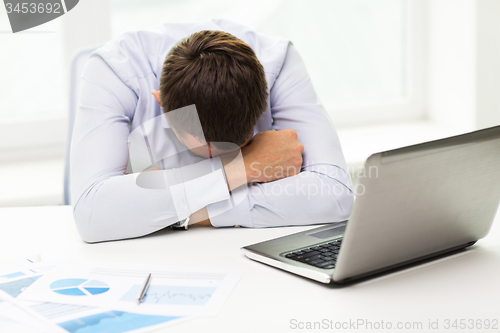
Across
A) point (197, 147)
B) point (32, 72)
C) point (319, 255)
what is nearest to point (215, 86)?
point (197, 147)

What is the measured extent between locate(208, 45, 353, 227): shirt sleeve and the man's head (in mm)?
149

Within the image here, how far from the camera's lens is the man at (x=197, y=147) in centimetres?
102

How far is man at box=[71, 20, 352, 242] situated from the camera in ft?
3.36

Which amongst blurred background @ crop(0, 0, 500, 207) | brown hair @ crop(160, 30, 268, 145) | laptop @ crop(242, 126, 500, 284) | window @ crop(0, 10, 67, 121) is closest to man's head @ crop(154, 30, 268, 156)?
brown hair @ crop(160, 30, 268, 145)

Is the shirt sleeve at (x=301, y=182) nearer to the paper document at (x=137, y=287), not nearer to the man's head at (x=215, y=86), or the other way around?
the man's head at (x=215, y=86)

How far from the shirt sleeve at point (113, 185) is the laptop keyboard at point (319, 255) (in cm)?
30

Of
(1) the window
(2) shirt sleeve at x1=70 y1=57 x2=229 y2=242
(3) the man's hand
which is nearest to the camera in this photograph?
(2) shirt sleeve at x1=70 y1=57 x2=229 y2=242

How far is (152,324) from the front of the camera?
0.60m

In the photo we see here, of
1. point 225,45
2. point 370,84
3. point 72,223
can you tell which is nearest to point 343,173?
point 225,45

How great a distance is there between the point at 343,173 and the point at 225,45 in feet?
1.35

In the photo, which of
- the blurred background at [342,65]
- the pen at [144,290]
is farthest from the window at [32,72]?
the pen at [144,290]

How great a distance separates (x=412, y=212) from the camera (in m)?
0.67

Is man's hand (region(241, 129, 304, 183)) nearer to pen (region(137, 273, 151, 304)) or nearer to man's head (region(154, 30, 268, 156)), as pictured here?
man's head (region(154, 30, 268, 156))

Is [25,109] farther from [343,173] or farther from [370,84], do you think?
[370,84]
